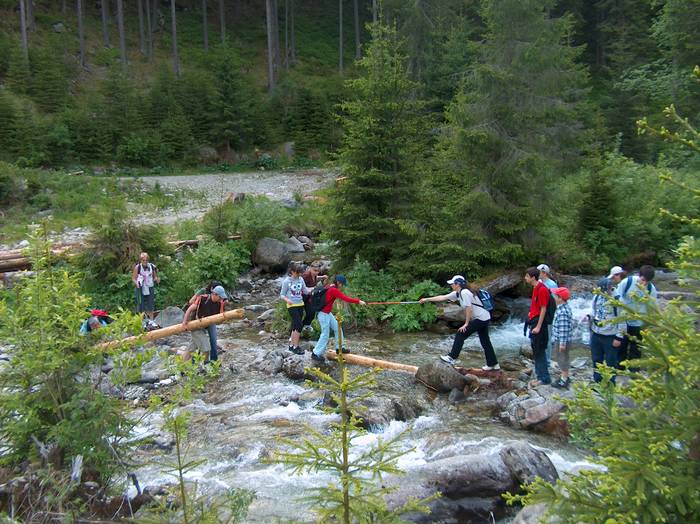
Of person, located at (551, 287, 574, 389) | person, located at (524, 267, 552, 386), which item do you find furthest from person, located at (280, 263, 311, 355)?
person, located at (551, 287, 574, 389)

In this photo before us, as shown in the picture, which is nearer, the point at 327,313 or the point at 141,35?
the point at 327,313

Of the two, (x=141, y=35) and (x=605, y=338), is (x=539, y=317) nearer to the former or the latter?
(x=605, y=338)

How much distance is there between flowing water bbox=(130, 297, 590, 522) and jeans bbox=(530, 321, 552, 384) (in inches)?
50.5

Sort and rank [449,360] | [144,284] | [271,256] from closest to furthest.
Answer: [449,360] → [144,284] → [271,256]

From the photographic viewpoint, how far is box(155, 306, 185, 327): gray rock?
586 inches

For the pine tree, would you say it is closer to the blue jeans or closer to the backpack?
the backpack

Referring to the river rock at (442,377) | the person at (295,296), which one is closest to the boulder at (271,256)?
the person at (295,296)

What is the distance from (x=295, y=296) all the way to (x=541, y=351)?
5.03 m

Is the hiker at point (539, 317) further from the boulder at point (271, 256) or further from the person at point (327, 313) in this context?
the boulder at point (271, 256)

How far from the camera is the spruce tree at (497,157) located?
15742 millimetres

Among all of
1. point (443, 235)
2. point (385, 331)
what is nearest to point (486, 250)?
point (443, 235)

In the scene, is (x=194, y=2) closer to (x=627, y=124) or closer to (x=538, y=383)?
(x=627, y=124)

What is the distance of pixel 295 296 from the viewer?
40.0 ft

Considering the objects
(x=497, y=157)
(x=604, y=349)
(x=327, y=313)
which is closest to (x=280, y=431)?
(x=327, y=313)
